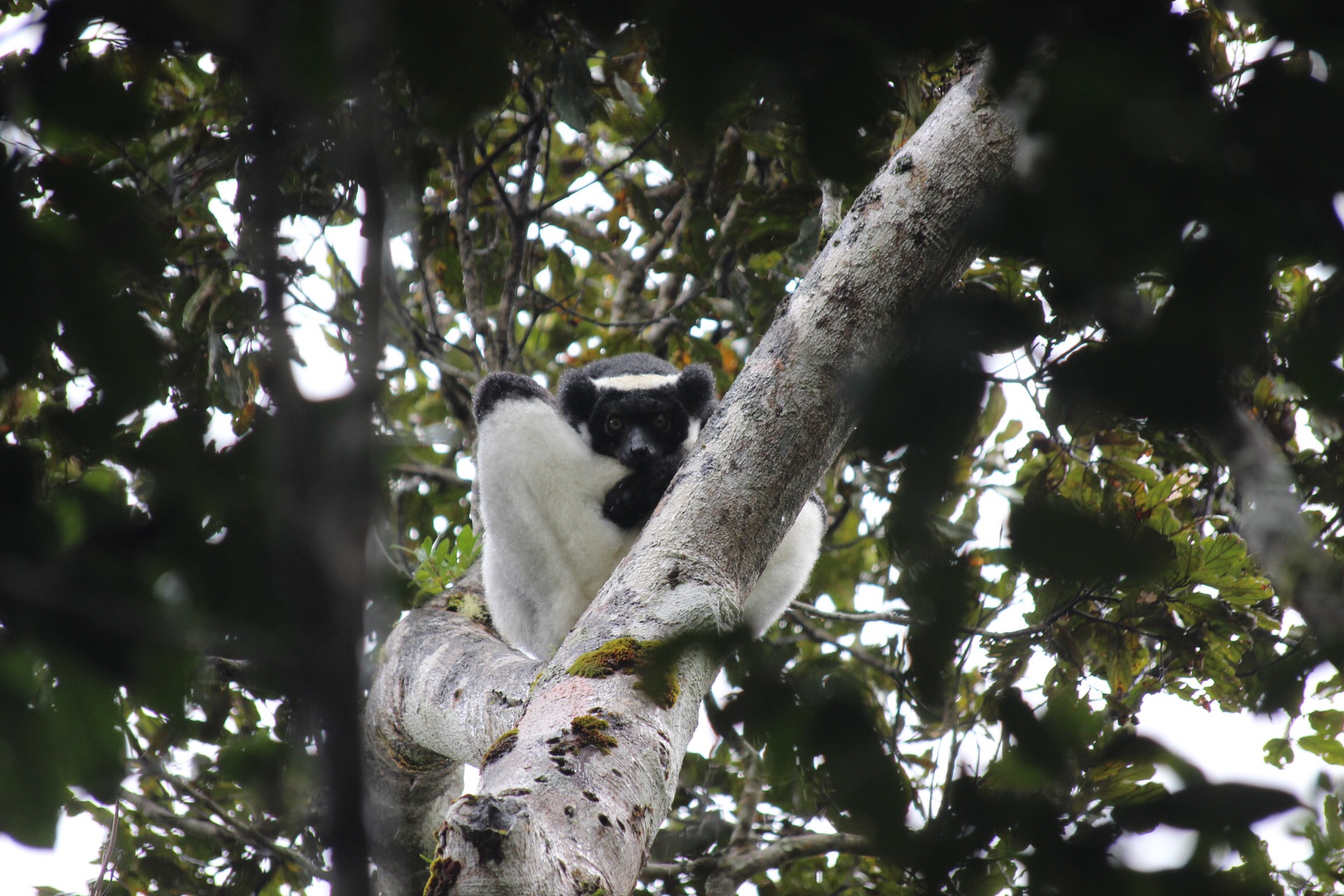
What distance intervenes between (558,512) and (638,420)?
83 centimetres

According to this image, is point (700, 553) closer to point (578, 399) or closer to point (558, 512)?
point (558, 512)

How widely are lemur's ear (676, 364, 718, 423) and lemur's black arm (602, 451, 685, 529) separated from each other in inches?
22.8

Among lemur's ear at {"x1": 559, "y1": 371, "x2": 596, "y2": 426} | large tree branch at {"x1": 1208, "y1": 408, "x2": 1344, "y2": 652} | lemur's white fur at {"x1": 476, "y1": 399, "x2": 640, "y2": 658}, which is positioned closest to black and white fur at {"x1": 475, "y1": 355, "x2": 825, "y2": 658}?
lemur's white fur at {"x1": 476, "y1": 399, "x2": 640, "y2": 658}

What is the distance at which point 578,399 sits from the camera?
4414 millimetres

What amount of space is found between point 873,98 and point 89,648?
896 mm

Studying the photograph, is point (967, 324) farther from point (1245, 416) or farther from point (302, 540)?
point (302, 540)

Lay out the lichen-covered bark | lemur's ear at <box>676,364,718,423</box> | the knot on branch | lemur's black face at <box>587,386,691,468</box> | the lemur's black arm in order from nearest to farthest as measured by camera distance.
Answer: the knot on branch, the lichen-covered bark, the lemur's black arm, lemur's black face at <box>587,386,691,468</box>, lemur's ear at <box>676,364,718,423</box>

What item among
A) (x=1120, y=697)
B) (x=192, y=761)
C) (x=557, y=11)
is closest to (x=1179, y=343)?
(x=557, y=11)

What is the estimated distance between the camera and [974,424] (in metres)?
0.70

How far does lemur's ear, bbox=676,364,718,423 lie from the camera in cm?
439

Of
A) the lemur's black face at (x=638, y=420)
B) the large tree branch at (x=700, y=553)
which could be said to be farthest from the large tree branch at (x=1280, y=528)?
the lemur's black face at (x=638, y=420)

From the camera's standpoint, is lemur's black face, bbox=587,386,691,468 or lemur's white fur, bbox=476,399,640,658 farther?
lemur's black face, bbox=587,386,691,468

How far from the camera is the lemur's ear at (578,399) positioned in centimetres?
441

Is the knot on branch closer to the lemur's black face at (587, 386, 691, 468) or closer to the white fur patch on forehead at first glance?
the lemur's black face at (587, 386, 691, 468)
